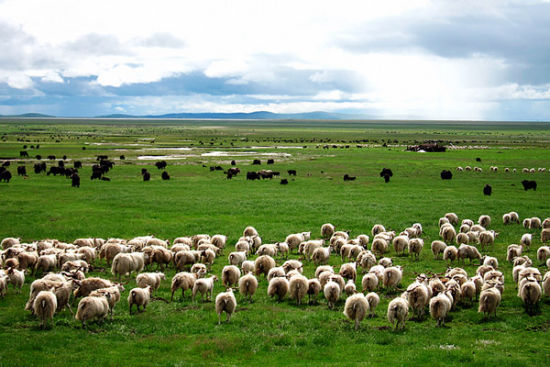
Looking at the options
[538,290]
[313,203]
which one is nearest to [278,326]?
[538,290]

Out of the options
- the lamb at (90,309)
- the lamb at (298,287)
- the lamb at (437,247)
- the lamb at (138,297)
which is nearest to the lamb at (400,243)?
the lamb at (437,247)

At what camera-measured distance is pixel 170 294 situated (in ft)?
51.2

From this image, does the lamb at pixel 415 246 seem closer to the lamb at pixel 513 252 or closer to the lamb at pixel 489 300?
the lamb at pixel 513 252

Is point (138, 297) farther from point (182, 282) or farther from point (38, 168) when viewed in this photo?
point (38, 168)

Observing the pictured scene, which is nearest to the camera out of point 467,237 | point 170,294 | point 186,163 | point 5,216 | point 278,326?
point 278,326

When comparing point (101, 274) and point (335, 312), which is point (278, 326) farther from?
point (101, 274)

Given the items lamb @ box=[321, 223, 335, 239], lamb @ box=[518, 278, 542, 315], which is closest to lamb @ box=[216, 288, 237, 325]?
lamb @ box=[518, 278, 542, 315]

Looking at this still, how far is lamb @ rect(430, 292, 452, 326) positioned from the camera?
488 inches

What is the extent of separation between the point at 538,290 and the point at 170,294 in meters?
11.9

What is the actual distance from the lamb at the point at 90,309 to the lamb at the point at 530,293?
12352 millimetres

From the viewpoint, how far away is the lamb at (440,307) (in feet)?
40.7

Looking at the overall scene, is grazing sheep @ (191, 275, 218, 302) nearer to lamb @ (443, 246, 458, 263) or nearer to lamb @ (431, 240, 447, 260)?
lamb @ (443, 246, 458, 263)

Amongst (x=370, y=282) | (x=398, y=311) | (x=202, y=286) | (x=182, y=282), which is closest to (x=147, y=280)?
(x=182, y=282)

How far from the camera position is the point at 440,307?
1239cm
